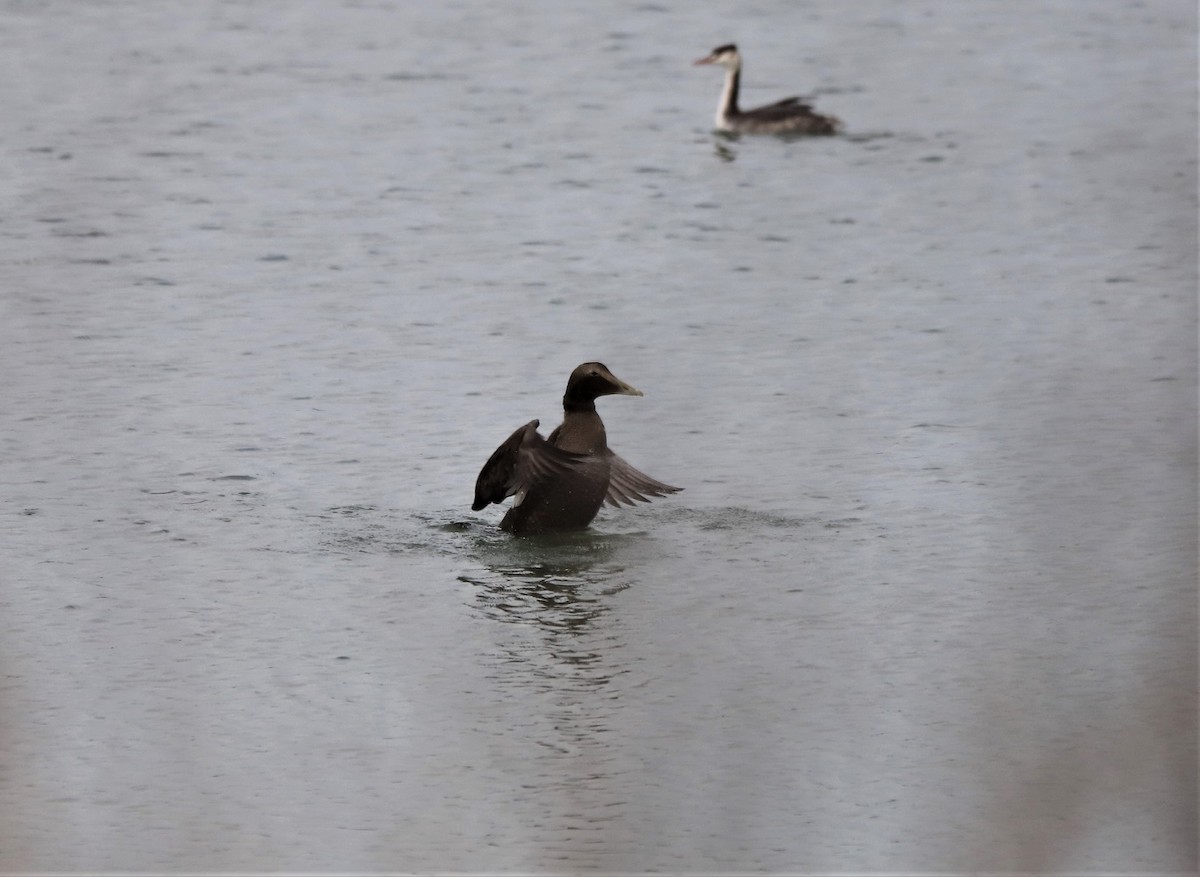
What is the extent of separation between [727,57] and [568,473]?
32.3 ft

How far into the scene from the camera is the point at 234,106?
16.4 m

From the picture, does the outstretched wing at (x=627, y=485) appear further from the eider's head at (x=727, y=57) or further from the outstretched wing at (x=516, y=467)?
the eider's head at (x=727, y=57)

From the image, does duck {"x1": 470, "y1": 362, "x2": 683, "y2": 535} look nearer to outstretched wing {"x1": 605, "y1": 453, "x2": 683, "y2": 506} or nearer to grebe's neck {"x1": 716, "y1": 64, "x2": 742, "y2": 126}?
outstretched wing {"x1": 605, "y1": 453, "x2": 683, "y2": 506}

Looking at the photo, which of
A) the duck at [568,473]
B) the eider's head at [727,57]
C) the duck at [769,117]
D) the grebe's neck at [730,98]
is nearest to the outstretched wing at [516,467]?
the duck at [568,473]

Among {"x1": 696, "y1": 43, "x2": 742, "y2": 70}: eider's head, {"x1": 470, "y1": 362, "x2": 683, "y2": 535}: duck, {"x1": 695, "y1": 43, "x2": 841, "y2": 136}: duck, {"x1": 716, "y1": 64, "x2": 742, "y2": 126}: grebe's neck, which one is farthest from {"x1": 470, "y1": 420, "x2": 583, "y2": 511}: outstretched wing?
{"x1": 696, "y1": 43, "x2": 742, "y2": 70}: eider's head

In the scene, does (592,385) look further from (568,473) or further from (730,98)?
(730,98)

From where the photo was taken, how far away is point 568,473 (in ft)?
27.5

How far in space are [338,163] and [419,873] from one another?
398 inches

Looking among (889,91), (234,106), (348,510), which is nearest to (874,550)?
(348,510)

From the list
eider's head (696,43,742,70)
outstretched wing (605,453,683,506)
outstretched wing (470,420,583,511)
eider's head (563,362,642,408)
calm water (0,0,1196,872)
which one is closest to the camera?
calm water (0,0,1196,872)

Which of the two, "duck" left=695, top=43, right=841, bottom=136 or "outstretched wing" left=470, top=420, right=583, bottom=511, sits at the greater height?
"duck" left=695, top=43, right=841, bottom=136

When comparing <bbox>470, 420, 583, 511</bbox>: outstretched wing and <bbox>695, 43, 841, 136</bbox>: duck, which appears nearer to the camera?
<bbox>470, 420, 583, 511</bbox>: outstretched wing

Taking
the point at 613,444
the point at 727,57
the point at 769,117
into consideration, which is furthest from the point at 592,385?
the point at 727,57

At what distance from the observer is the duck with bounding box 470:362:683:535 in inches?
326
